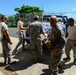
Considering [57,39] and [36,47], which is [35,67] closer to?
[36,47]

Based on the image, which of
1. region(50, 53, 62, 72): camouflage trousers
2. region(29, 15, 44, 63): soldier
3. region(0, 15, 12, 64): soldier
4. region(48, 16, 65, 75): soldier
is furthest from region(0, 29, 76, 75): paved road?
region(48, 16, 65, 75): soldier

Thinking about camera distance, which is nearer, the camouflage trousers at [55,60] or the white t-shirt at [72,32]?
the camouflage trousers at [55,60]

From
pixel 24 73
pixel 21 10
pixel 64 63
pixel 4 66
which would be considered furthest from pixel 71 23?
pixel 21 10

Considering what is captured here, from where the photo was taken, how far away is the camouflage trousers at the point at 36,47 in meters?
10.1

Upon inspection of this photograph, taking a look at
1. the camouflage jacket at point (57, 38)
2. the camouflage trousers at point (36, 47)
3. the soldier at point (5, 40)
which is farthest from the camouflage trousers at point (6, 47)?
the camouflage jacket at point (57, 38)

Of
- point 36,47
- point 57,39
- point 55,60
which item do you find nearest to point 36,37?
point 36,47

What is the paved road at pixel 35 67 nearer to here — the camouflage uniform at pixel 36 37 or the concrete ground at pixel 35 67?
the concrete ground at pixel 35 67

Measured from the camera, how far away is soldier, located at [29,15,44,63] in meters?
9.82

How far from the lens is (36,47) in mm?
10281

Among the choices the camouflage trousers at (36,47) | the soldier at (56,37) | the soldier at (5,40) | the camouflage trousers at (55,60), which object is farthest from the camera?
the camouflage trousers at (36,47)

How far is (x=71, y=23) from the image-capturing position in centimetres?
926

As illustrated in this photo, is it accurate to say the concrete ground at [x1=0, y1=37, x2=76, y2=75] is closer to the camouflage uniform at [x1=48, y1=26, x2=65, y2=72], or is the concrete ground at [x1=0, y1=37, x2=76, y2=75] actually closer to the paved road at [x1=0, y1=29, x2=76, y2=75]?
the paved road at [x1=0, y1=29, x2=76, y2=75]

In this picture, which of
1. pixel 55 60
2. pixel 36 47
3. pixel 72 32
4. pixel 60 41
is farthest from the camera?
pixel 36 47

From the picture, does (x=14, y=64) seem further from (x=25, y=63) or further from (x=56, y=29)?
(x=56, y=29)
